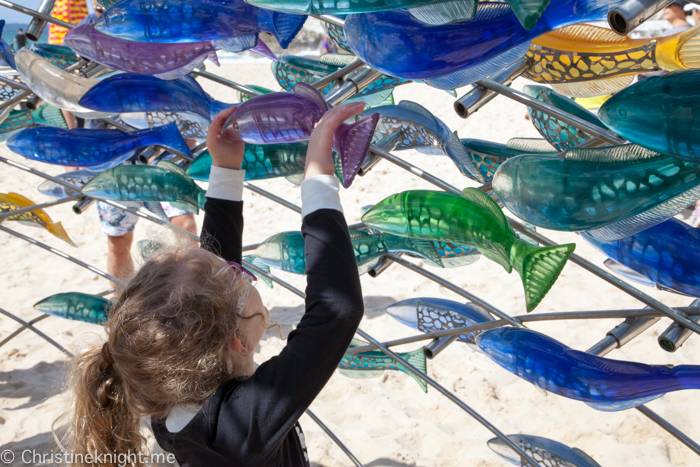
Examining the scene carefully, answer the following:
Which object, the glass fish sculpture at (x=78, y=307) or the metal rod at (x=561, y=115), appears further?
the glass fish sculpture at (x=78, y=307)

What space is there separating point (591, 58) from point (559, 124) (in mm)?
110

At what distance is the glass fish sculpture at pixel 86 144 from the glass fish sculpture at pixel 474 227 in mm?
473

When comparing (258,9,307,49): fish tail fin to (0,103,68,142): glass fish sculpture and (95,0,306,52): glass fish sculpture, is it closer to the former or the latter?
(95,0,306,52): glass fish sculpture

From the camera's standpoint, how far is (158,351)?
691 mm

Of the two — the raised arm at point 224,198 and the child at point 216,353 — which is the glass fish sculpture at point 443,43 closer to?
the child at point 216,353

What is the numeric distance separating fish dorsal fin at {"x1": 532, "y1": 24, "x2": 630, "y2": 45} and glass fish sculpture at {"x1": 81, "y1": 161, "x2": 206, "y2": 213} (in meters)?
0.60

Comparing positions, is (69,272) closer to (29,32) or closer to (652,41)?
(29,32)

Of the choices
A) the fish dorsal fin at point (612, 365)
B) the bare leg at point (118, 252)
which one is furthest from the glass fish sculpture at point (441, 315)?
the bare leg at point (118, 252)

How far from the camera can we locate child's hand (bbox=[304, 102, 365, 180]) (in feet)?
2.08

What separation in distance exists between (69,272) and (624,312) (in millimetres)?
2643

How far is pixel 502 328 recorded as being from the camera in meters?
0.91

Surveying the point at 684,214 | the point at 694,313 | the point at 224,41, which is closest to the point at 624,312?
the point at 694,313

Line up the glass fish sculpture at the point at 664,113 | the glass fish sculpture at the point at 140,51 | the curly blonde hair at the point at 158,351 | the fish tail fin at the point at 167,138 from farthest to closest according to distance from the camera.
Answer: the fish tail fin at the point at 167,138
the glass fish sculpture at the point at 140,51
the curly blonde hair at the point at 158,351
the glass fish sculpture at the point at 664,113

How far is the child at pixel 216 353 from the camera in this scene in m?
0.66
